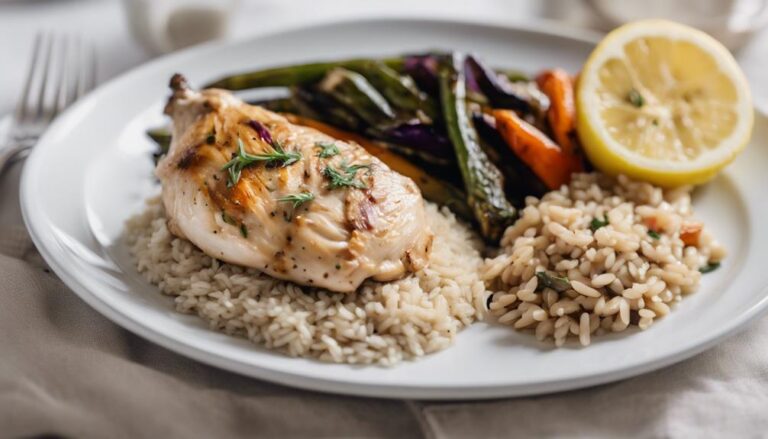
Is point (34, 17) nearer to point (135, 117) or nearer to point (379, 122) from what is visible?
point (135, 117)

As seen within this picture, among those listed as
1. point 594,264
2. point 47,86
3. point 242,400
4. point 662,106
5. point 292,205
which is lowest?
point 47,86

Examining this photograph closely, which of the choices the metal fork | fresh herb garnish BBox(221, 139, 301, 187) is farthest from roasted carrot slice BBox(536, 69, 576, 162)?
the metal fork

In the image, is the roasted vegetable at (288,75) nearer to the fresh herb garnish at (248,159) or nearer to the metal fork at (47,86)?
the metal fork at (47,86)

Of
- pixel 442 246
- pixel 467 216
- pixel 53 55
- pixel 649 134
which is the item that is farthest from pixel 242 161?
pixel 53 55

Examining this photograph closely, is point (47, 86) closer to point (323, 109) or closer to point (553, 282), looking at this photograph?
point (323, 109)

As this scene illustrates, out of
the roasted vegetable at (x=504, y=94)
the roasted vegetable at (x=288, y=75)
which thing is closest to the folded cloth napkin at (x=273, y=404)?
the roasted vegetable at (x=504, y=94)

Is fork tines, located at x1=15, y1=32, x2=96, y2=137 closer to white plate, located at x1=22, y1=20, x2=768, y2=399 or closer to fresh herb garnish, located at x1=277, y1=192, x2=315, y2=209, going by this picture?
white plate, located at x1=22, y1=20, x2=768, y2=399

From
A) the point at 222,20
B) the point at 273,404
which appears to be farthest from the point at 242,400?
the point at 222,20
